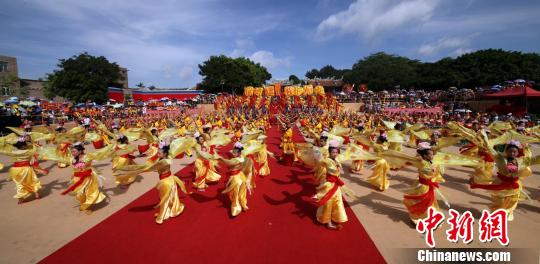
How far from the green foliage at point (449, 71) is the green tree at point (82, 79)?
48325 millimetres

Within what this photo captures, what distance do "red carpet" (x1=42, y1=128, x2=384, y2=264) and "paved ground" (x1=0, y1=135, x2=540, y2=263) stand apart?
343 mm

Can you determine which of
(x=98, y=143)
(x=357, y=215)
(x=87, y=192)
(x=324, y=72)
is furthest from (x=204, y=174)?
(x=324, y=72)

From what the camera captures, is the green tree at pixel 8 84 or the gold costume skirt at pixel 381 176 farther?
the green tree at pixel 8 84

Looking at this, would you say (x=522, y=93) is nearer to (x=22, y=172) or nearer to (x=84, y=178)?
(x=84, y=178)

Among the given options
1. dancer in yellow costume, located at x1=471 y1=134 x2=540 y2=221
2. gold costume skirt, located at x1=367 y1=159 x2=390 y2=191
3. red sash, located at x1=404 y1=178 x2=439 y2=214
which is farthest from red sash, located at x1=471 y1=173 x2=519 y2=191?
gold costume skirt, located at x1=367 y1=159 x2=390 y2=191

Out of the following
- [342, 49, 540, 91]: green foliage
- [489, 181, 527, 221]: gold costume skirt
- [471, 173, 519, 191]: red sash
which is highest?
[342, 49, 540, 91]: green foliage

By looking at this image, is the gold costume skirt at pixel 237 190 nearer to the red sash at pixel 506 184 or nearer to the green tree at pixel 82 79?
the red sash at pixel 506 184

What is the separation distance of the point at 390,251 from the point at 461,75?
164ft

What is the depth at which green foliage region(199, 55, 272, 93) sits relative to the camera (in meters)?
55.7

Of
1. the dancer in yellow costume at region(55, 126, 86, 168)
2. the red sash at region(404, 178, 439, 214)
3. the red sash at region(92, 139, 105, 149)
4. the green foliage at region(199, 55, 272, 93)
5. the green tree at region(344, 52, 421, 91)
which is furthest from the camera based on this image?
the green foliage at region(199, 55, 272, 93)

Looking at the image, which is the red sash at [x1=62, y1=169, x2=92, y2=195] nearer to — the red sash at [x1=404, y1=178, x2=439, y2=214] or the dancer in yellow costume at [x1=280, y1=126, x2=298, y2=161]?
the red sash at [x1=404, y1=178, x2=439, y2=214]

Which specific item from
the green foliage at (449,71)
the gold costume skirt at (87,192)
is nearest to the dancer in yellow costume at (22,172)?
the gold costume skirt at (87,192)

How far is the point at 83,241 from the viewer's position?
16.6 feet

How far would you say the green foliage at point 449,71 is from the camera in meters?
40.0
